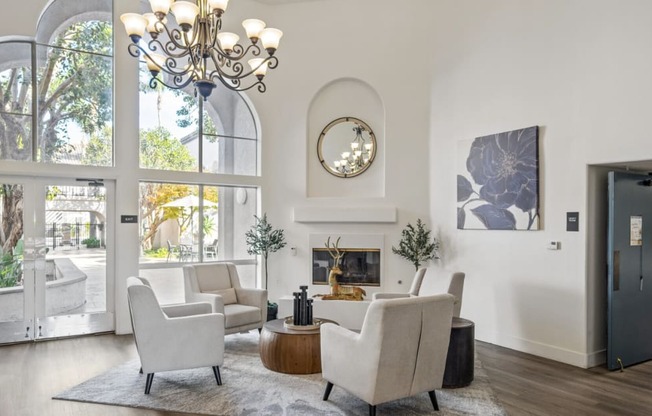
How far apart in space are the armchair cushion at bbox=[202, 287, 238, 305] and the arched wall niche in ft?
6.70

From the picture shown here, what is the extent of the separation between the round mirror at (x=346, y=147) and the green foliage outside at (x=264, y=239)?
1306 mm

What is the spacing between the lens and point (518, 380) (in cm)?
443

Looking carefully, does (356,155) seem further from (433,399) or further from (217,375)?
(433,399)

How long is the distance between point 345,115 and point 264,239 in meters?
2.34

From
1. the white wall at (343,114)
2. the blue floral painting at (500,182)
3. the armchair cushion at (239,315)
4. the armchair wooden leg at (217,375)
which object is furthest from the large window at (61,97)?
the blue floral painting at (500,182)

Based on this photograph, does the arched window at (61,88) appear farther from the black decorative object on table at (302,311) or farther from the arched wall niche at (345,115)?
the black decorative object on table at (302,311)

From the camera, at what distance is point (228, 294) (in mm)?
5969

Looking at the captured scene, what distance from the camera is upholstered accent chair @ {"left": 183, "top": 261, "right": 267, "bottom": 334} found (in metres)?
5.43

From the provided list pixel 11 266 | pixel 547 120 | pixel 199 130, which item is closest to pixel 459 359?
pixel 547 120

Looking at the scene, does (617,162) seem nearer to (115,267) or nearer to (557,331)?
(557,331)

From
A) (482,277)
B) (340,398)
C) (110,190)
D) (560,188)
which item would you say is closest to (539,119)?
(560,188)

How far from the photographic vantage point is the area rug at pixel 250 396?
366 cm

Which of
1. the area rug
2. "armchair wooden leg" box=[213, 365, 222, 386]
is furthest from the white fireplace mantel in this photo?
"armchair wooden leg" box=[213, 365, 222, 386]

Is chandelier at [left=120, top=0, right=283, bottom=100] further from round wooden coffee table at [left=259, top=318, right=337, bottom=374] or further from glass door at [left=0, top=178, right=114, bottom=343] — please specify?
glass door at [left=0, top=178, right=114, bottom=343]
